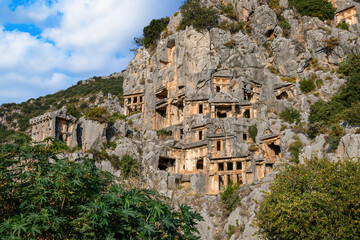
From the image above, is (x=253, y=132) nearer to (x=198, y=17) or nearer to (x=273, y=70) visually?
(x=273, y=70)

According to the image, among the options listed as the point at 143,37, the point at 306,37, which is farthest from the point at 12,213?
the point at 143,37

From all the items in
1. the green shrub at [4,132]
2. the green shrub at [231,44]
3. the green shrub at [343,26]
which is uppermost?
the green shrub at [343,26]

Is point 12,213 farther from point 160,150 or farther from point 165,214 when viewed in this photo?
point 160,150

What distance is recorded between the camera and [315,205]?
21938 millimetres

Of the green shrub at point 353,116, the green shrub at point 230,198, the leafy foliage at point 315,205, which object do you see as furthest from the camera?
the green shrub at point 230,198

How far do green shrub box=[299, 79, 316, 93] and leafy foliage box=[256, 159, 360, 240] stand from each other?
1012 inches

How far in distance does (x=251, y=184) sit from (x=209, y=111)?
1459 centimetres

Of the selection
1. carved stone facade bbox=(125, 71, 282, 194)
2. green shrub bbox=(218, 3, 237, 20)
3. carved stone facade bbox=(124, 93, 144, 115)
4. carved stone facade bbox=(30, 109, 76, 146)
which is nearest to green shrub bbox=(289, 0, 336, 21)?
green shrub bbox=(218, 3, 237, 20)

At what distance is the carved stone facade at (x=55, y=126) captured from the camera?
47000 mm

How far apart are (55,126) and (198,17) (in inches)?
1164

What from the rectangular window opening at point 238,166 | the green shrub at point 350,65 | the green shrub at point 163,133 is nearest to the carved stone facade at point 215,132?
the rectangular window opening at point 238,166

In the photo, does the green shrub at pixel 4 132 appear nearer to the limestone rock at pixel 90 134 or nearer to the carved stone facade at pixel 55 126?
the carved stone facade at pixel 55 126

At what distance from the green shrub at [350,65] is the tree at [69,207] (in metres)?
41.5

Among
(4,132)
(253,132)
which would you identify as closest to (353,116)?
(253,132)
